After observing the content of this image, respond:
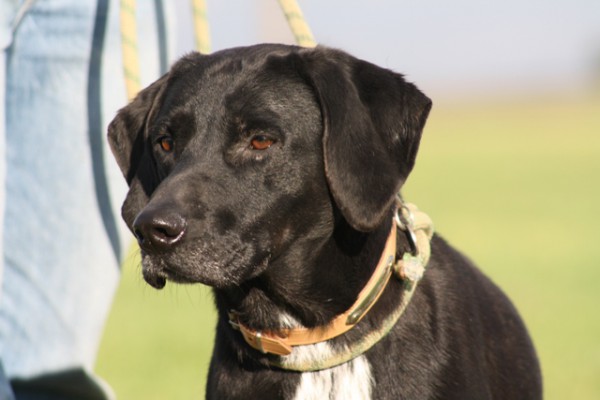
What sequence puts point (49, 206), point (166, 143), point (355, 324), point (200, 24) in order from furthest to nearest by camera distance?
point (49, 206)
point (200, 24)
point (166, 143)
point (355, 324)

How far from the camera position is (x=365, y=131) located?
344 cm

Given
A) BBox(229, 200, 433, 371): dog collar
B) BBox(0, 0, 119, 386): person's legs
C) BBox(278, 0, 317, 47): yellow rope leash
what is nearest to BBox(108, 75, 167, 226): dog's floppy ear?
BBox(278, 0, 317, 47): yellow rope leash

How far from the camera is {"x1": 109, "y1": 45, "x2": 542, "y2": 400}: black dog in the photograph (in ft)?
11.0

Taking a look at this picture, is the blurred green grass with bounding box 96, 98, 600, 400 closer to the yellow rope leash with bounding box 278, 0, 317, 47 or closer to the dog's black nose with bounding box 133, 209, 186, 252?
the dog's black nose with bounding box 133, 209, 186, 252

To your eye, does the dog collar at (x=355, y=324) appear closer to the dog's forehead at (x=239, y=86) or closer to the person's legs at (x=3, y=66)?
the dog's forehead at (x=239, y=86)

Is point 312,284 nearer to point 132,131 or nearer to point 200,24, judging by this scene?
point 132,131

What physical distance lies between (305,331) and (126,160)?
93 cm

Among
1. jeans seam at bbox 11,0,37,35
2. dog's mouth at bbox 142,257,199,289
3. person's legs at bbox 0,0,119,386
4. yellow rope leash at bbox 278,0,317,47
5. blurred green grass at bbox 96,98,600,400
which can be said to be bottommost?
blurred green grass at bbox 96,98,600,400

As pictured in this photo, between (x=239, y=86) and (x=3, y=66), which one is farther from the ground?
(x=239, y=86)

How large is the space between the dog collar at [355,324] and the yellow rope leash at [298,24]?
2.94ft

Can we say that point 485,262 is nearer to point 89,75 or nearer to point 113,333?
point 113,333

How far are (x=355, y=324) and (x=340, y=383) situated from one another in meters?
0.19

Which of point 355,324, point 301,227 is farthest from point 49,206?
point 355,324

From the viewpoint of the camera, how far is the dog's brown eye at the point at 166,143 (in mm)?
3619
